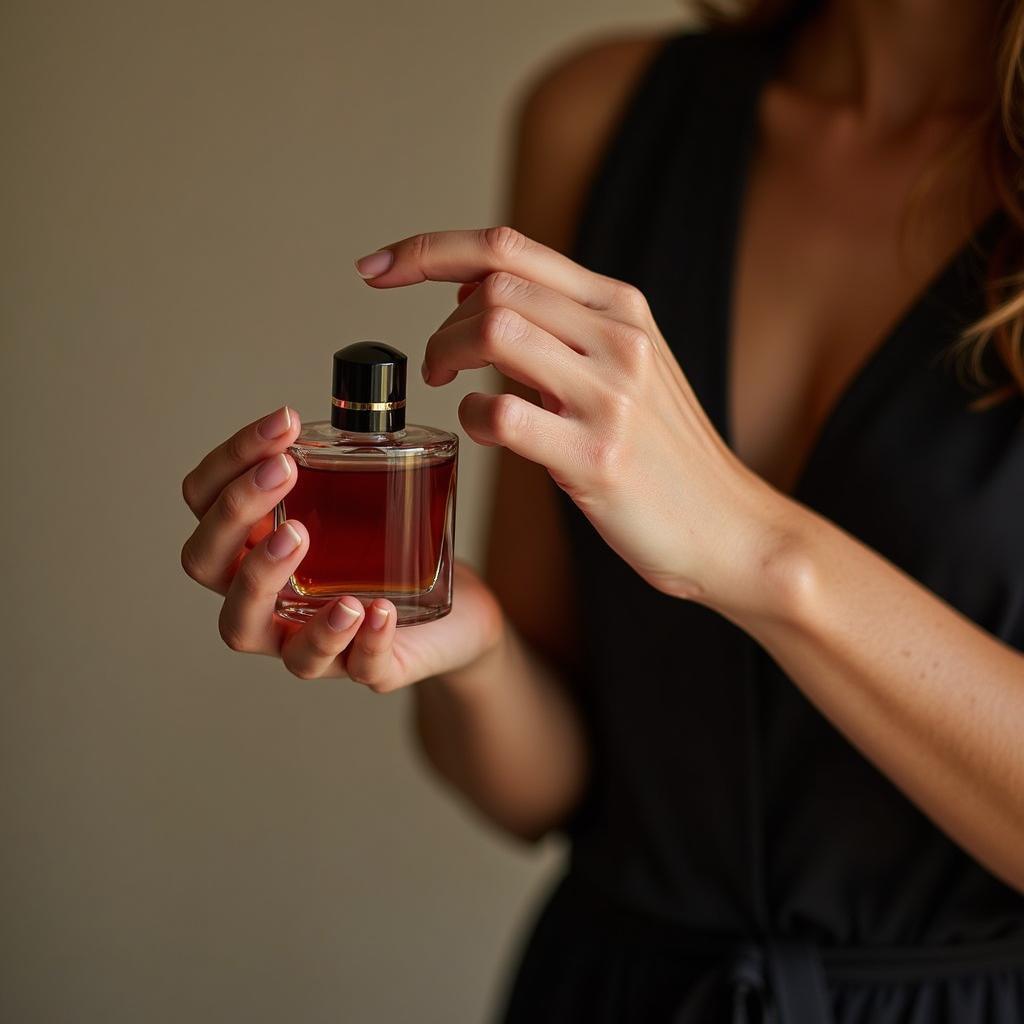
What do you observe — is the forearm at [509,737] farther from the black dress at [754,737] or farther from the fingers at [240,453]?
the fingers at [240,453]

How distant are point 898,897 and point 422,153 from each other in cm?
134

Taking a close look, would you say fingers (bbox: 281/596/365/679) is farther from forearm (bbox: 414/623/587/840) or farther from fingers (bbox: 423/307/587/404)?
forearm (bbox: 414/623/587/840)

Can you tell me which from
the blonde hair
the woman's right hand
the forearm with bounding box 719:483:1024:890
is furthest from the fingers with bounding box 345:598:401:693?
the blonde hair

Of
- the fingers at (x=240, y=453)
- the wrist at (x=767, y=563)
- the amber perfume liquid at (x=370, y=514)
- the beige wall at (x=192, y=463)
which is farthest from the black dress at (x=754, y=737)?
the beige wall at (x=192, y=463)

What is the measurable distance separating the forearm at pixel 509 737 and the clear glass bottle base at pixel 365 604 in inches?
7.7

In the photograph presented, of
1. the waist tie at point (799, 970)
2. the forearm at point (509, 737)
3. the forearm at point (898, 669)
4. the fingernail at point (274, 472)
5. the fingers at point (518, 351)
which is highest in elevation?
the fingers at point (518, 351)

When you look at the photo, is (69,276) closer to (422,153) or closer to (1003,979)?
(422,153)

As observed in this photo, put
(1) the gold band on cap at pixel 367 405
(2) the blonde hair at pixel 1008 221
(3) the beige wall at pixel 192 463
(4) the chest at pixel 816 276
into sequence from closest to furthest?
(1) the gold band on cap at pixel 367 405, (2) the blonde hair at pixel 1008 221, (4) the chest at pixel 816 276, (3) the beige wall at pixel 192 463

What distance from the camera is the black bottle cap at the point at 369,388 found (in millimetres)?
751

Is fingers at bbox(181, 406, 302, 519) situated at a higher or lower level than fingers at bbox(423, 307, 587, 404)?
lower

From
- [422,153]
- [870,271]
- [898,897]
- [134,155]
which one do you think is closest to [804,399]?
[870,271]

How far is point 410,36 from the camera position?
77.2 inches

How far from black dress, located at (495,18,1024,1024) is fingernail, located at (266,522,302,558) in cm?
44

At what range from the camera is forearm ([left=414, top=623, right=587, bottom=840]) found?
1068 mm
